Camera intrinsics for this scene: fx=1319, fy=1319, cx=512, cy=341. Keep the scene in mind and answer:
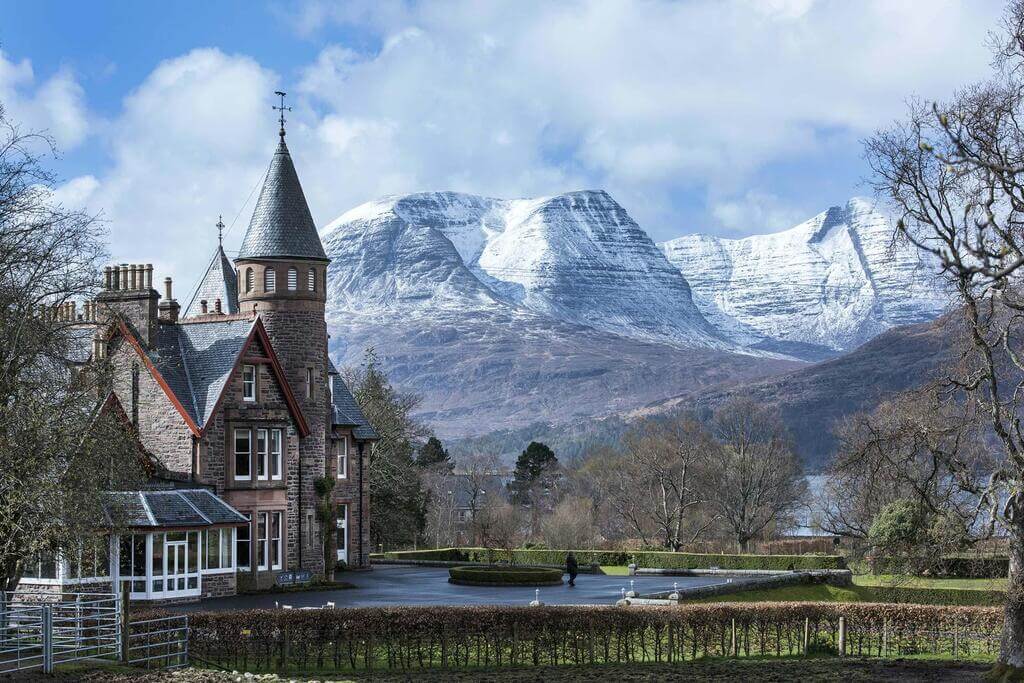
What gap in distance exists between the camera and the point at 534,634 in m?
30.0

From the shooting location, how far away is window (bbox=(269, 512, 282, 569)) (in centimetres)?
4566

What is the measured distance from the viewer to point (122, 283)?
46312 mm

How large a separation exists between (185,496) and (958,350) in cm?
2582

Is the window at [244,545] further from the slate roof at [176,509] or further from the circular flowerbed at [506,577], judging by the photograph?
the circular flowerbed at [506,577]

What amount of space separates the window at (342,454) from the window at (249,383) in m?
8.11

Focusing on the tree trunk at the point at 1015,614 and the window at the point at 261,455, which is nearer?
the tree trunk at the point at 1015,614

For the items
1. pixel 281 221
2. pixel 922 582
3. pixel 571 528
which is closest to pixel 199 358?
pixel 281 221

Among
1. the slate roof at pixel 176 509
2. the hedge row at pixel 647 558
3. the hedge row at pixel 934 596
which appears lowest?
the hedge row at pixel 934 596

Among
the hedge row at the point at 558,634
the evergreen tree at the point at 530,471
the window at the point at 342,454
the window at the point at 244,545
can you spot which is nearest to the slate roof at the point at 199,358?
the window at the point at 244,545

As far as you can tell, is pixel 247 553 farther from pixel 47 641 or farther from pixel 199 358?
pixel 47 641

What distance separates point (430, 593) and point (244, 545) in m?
Result: 6.59

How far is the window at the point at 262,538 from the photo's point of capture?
148ft

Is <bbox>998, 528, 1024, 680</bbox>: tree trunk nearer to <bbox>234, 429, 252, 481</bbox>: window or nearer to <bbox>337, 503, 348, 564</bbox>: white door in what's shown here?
<bbox>234, 429, 252, 481</bbox>: window

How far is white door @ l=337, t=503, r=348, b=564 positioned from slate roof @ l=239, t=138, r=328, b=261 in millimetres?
11365
